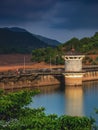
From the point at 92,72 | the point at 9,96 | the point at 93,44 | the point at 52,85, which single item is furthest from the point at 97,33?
the point at 9,96

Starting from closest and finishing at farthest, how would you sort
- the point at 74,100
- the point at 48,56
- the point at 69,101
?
the point at 69,101, the point at 74,100, the point at 48,56

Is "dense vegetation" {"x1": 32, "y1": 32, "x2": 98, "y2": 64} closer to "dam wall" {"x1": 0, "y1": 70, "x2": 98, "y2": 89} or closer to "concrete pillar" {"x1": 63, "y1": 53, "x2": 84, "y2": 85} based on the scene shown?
"dam wall" {"x1": 0, "y1": 70, "x2": 98, "y2": 89}

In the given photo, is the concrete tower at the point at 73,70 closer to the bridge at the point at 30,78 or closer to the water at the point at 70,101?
the bridge at the point at 30,78

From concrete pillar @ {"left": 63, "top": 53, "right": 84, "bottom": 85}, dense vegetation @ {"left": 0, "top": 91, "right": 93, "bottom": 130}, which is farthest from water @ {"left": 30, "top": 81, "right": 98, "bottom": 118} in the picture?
dense vegetation @ {"left": 0, "top": 91, "right": 93, "bottom": 130}

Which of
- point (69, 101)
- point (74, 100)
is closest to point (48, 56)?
point (74, 100)

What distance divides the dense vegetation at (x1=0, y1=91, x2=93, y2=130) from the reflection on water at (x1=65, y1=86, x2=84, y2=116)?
2990cm

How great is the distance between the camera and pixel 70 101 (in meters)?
66.8

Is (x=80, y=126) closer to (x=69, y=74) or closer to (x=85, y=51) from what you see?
(x=69, y=74)

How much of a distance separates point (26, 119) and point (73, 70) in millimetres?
68202

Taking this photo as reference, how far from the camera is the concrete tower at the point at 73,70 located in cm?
8962

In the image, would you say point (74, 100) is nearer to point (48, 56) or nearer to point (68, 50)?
point (48, 56)

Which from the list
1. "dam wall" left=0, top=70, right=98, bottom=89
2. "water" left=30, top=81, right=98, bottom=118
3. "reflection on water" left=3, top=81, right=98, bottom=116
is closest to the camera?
"water" left=30, top=81, right=98, bottom=118

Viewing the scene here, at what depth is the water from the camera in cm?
5528

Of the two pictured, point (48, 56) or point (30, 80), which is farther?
point (48, 56)
